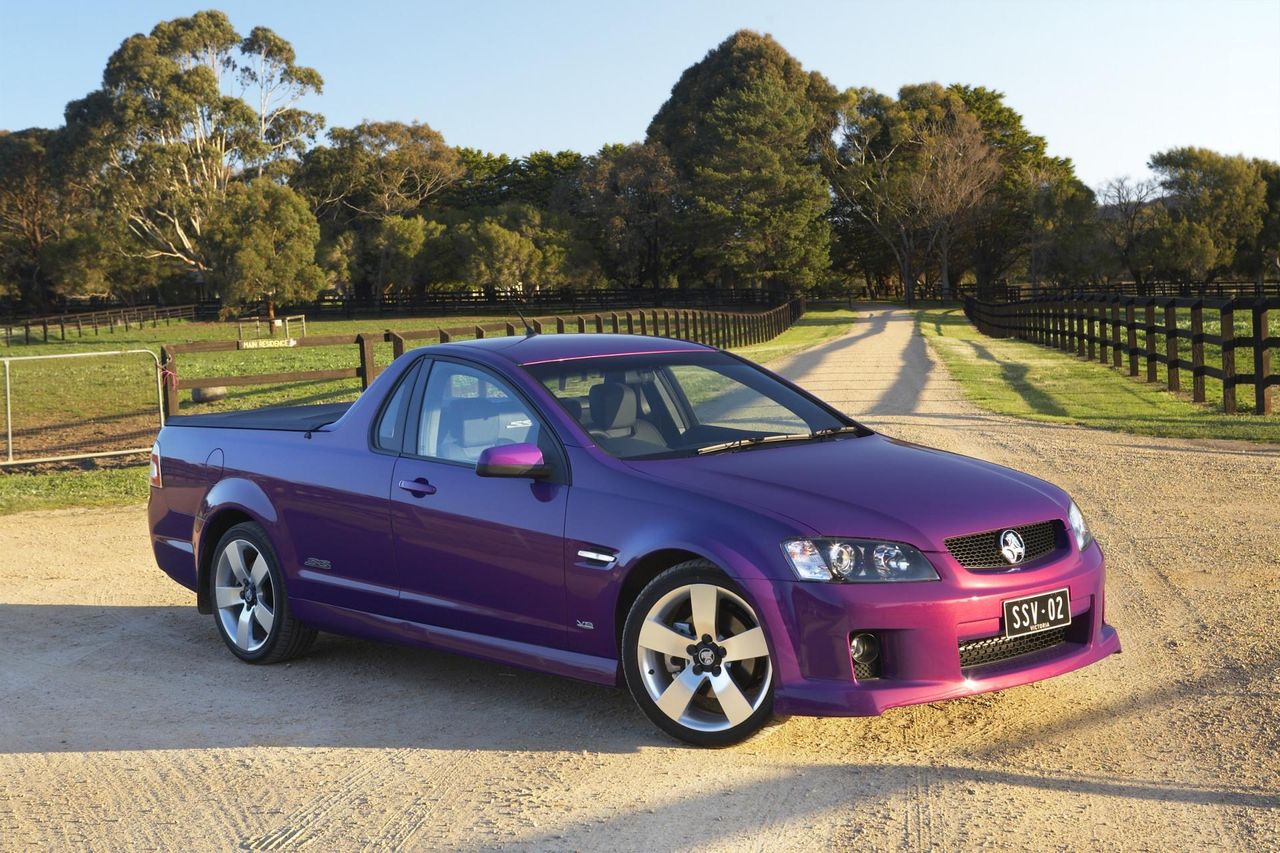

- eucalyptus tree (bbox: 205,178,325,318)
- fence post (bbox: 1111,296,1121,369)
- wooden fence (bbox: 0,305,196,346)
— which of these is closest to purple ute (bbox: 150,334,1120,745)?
fence post (bbox: 1111,296,1121,369)

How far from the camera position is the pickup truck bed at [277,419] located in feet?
22.6

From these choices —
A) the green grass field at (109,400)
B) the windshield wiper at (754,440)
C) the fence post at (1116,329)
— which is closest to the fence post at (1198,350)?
the fence post at (1116,329)

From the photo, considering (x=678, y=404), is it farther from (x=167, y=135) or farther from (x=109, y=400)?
(x=167, y=135)

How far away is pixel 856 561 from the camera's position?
15.8 feet

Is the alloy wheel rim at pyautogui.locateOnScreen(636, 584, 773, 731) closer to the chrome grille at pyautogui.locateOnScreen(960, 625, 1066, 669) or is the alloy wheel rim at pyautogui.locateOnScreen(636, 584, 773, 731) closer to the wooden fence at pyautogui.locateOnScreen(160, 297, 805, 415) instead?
the chrome grille at pyautogui.locateOnScreen(960, 625, 1066, 669)

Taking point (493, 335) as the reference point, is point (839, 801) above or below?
below

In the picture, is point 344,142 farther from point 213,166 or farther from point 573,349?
point 573,349

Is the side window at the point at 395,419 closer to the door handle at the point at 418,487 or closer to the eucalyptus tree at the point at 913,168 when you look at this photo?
the door handle at the point at 418,487

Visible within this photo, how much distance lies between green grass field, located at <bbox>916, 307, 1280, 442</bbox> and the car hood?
9.74m

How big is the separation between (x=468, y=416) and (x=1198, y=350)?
45.5 ft

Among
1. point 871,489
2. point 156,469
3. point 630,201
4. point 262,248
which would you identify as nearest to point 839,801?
point 871,489

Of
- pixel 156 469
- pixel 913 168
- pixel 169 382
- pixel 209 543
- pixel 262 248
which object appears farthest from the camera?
pixel 913 168

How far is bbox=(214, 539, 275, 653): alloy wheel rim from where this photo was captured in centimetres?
680

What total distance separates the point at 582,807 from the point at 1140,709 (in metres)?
2.28
